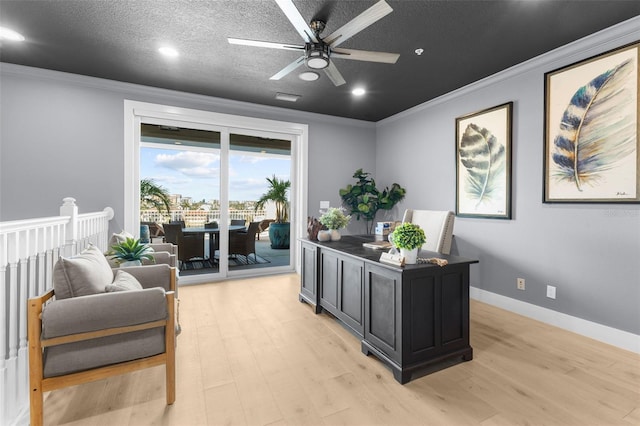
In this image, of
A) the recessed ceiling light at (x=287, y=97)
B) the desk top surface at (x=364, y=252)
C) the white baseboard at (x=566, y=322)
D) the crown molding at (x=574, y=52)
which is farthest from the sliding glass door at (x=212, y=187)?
the white baseboard at (x=566, y=322)

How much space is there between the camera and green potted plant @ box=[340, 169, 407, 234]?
5082 millimetres

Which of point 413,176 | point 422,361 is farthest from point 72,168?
point 413,176

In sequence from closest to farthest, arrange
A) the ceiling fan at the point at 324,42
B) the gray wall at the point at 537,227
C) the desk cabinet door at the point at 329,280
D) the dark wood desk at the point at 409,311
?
the ceiling fan at the point at 324,42 → the dark wood desk at the point at 409,311 → the gray wall at the point at 537,227 → the desk cabinet door at the point at 329,280

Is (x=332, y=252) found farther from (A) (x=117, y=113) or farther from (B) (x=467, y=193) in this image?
(A) (x=117, y=113)

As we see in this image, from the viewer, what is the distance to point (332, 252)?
2.94 metres

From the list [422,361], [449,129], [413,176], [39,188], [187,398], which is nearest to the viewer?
[187,398]

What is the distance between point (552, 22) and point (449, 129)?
1740mm

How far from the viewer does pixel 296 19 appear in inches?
77.2

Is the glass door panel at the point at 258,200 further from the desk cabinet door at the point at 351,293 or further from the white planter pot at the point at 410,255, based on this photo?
the white planter pot at the point at 410,255

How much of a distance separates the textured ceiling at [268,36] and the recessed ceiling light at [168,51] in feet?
0.23

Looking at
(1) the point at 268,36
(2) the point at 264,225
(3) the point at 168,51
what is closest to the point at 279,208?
(2) the point at 264,225

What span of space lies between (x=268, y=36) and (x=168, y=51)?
1114 millimetres

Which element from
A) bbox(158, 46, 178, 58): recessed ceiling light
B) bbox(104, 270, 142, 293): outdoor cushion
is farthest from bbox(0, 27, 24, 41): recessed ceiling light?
bbox(104, 270, 142, 293): outdoor cushion

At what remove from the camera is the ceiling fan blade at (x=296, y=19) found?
180cm
